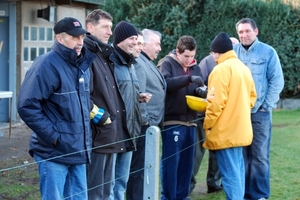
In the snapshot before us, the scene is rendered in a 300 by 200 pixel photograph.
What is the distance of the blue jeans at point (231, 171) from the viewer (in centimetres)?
657

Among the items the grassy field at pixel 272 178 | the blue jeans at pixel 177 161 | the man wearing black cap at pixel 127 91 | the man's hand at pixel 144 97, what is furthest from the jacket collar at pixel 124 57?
the grassy field at pixel 272 178

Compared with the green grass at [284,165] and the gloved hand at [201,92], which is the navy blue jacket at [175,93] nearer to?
the gloved hand at [201,92]

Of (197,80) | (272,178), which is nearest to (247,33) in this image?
(197,80)

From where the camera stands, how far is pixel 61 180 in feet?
15.9

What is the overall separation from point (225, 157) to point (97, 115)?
192 cm

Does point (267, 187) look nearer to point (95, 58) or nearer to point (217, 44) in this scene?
point (217, 44)

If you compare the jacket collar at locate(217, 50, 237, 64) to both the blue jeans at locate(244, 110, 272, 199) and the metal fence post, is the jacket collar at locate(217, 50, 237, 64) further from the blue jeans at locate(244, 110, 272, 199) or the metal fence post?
the metal fence post

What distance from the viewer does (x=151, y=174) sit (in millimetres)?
5367

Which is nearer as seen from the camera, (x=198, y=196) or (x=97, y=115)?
(x=97, y=115)

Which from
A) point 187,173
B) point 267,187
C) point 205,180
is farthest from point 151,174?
point 205,180

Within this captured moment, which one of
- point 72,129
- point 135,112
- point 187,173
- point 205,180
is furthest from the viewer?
point 205,180

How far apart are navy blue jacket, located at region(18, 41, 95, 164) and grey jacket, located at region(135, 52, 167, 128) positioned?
1366mm

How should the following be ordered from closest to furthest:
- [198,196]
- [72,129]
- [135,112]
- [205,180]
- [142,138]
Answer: [72,129] → [135,112] → [142,138] → [198,196] → [205,180]

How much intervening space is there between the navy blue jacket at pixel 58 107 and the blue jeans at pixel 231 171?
208 cm
